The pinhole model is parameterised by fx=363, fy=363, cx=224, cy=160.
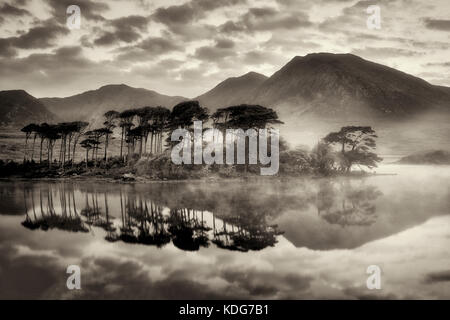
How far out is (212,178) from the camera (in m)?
54.5

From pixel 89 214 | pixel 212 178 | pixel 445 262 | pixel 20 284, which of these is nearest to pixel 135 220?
pixel 89 214

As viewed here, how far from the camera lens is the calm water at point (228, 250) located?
34.6 feet

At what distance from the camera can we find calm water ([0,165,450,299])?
10539 mm

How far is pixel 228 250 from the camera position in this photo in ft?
47.8

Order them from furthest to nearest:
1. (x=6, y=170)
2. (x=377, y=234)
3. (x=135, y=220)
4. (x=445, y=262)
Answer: (x=6, y=170), (x=135, y=220), (x=377, y=234), (x=445, y=262)

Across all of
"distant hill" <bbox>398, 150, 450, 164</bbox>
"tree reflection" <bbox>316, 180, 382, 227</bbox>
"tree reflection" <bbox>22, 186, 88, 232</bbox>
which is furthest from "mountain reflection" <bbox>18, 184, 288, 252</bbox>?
"distant hill" <bbox>398, 150, 450, 164</bbox>

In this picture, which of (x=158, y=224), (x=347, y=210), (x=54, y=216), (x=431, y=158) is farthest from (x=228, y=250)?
(x=431, y=158)

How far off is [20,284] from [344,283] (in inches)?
384

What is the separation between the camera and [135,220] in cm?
2092

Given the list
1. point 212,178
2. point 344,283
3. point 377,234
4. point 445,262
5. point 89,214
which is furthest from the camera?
point 212,178

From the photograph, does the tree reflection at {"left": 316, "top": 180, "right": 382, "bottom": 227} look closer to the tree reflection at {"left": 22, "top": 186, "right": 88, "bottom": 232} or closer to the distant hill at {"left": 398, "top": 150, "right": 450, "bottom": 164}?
the tree reflection at {"left": 22, "top": 186, "right": 88, "bottom": 232}

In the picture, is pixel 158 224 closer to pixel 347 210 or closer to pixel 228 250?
pixel 228 250
